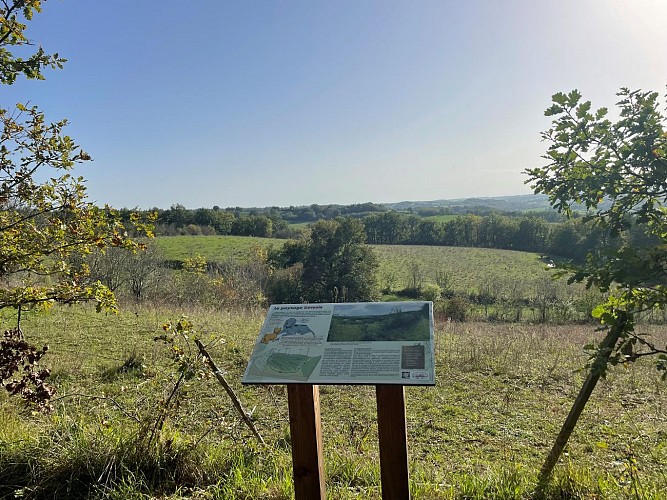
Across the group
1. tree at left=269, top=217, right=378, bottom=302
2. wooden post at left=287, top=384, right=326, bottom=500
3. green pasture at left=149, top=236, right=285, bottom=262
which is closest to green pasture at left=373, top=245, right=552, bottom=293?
tree at left=269, top=217, right=378, bottom=302

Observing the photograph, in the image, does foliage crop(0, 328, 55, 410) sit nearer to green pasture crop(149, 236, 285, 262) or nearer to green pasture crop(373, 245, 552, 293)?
green pasture crop(373, 245, 552, 293)

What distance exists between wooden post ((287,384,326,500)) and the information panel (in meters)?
0.15

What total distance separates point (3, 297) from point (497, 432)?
5.90m

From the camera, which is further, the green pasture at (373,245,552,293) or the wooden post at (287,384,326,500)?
the green pasture at (373,245,552,293)

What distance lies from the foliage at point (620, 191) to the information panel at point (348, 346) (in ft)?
3.44

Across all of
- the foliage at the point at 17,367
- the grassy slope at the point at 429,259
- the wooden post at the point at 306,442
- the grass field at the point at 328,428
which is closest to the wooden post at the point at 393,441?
the wooden post at the point at 306,442

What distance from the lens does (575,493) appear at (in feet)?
10.0

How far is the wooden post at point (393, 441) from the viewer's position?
2.49m

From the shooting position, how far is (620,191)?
3006 mm

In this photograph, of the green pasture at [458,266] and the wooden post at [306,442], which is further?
the green pasture at [458,266]

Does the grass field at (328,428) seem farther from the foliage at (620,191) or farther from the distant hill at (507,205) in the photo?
the distant hill at (507,205)

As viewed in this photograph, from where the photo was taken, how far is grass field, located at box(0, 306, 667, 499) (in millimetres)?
3186

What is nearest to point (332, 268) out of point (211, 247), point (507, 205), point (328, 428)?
point (211, 247)

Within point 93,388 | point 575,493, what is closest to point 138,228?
point 575,493
